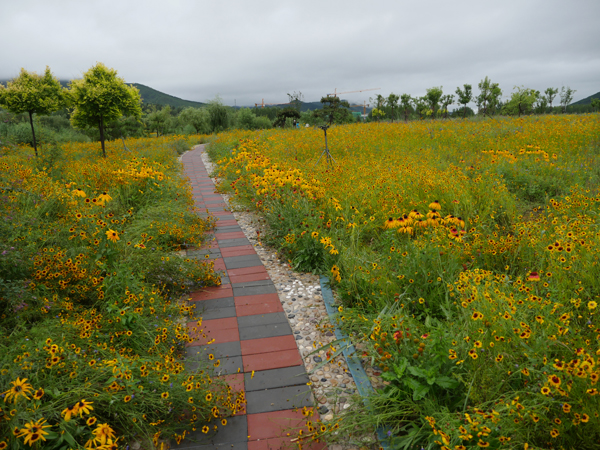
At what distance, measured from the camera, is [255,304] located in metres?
3.05

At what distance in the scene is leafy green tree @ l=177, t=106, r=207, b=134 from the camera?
87.1ft

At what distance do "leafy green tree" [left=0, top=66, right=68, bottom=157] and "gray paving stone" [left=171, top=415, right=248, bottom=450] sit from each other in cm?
1114

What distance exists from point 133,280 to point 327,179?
10.2ft

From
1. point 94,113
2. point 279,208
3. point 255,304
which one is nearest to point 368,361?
point 255,304

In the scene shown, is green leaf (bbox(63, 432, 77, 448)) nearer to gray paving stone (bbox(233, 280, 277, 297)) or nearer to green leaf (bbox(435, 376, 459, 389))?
green leaf (bbox(435, 376, 459, 389))

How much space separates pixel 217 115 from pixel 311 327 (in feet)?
79.8

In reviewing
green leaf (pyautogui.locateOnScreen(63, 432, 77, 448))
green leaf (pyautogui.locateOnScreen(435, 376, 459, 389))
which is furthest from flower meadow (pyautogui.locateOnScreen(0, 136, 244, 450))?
green leaf (pyautogui.locateOnScreen(435, 376, 459, 389))

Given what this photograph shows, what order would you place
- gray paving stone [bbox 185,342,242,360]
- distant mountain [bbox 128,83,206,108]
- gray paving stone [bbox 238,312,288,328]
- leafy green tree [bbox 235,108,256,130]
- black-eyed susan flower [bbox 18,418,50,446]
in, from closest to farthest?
1. black-eyed susan flower [bbox 18,418,50,446]
2. gray paving stone [bbox 185,342,242,360]
3. gray paving stone [bbox 238,312,288,328]
4. leafy green tree [bbox 235,108,256,130]
5. distant mountain [bbox 128,83,206,108]

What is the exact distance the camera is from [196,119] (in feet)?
96.1

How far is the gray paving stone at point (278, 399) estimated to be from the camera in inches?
78.3

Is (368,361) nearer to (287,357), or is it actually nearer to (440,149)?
(287,357)

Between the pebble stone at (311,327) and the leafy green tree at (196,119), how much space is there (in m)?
24.3

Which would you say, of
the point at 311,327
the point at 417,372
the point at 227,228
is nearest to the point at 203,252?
the point at 227,228

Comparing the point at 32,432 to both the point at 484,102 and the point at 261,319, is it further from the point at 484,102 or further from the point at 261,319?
the point at 484,102
